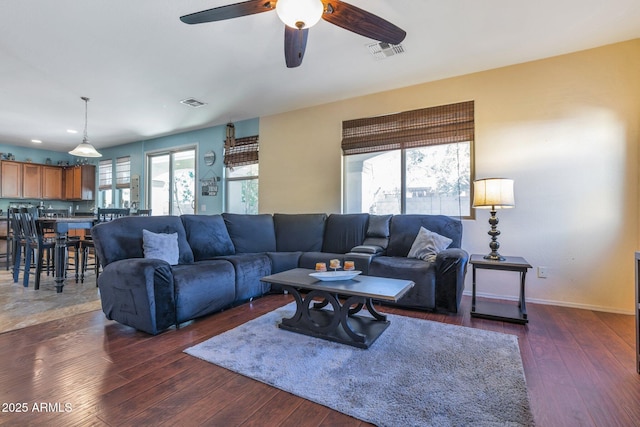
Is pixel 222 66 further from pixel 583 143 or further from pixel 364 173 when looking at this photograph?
pixel 583 143

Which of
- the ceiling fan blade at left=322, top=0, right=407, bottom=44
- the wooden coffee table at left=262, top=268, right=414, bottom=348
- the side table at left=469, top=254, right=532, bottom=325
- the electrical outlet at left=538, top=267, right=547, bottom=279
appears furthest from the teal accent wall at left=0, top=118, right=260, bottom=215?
the electrical outlet at left=538, top=267, right=547, bottom=279

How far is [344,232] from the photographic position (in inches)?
162

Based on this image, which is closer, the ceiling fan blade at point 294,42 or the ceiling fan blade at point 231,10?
the ceiling fan blade at point 231,10

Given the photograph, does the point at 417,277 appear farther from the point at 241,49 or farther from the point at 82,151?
the point at 82,151

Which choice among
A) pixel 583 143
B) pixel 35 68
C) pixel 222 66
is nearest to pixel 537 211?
pixel 583 143

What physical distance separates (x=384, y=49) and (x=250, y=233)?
272 cm

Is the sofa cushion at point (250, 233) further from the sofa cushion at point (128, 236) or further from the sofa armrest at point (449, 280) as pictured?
the sofa armrest at point (449, 280)

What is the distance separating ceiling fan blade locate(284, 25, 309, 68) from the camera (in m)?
2.14

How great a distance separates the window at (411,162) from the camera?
3799 millimetres

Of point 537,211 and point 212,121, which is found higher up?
point 212,121

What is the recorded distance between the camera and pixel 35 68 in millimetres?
3496

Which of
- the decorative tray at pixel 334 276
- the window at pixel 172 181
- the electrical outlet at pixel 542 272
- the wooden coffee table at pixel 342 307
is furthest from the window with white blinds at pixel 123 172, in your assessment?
the electrical outlet at pixel 542 272

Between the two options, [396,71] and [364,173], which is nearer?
[396,71]

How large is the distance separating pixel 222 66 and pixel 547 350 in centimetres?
407
